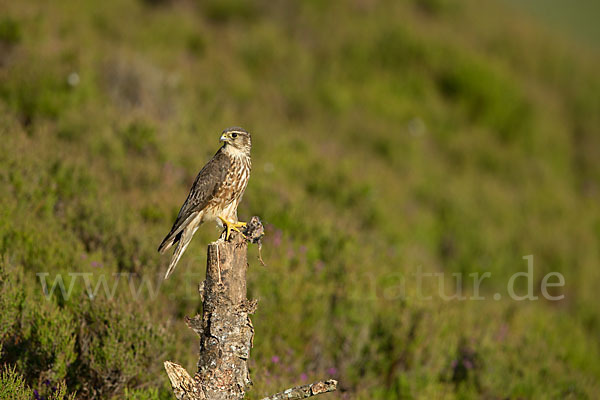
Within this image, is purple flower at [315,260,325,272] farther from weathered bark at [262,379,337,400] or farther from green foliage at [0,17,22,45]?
green foliage at [0,17,22,45]

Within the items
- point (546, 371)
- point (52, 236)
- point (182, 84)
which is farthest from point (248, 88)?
point (546, 371)

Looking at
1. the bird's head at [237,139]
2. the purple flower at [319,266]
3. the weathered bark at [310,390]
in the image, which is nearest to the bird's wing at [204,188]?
the bird's head at [237,139]

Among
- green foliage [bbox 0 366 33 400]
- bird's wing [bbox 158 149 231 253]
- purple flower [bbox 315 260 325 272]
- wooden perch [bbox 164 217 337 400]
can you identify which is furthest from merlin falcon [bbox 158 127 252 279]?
purple flower [bbox 315 260 325 272]

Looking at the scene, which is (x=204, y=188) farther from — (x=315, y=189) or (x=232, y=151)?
(x=315, y=189)

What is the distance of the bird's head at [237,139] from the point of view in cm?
392

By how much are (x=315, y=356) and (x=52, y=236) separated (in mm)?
2329

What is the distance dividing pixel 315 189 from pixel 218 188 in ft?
12.9

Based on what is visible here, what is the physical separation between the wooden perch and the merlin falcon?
2.77 ft

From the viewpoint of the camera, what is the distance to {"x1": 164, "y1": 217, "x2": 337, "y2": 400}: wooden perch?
9.52 ft

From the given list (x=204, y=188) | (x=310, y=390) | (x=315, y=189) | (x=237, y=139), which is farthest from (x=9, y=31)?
(x=310, y=390)

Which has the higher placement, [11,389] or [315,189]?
[315,189]

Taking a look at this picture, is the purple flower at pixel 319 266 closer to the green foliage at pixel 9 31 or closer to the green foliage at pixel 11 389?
the green foliage at pixel 11 389

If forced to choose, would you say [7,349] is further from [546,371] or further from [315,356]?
[546,371]

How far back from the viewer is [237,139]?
3967mm
